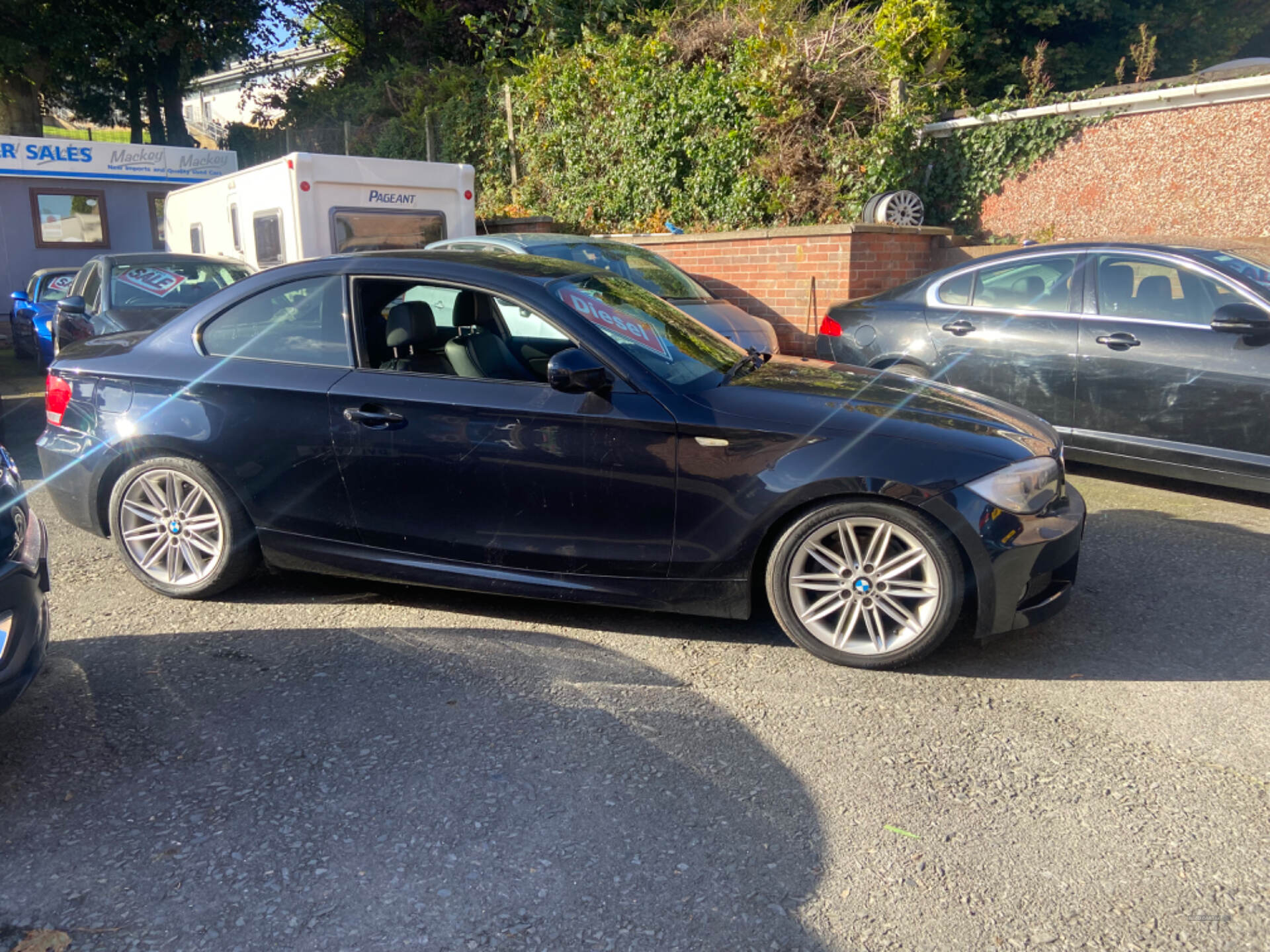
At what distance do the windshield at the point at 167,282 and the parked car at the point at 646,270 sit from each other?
7.39 ft

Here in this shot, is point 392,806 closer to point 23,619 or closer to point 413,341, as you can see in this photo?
point 23,619

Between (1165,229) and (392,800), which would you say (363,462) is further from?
(1165,229)

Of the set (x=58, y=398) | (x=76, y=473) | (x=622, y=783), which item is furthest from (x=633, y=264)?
(x=622, y=783)

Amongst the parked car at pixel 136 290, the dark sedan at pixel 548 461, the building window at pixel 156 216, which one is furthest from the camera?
the building window at pixel 156 216

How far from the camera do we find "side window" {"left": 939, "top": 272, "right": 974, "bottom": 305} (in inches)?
275

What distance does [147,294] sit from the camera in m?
9.80

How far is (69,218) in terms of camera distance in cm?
1870

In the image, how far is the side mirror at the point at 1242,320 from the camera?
5.66 metres

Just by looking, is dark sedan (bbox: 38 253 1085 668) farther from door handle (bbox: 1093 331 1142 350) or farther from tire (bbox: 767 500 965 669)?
door handle (bbox: 1093 331 1142 350)

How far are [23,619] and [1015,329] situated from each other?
19.4 ft

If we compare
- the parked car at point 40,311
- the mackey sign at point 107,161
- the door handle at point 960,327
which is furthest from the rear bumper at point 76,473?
the mackey sign at point 107,161

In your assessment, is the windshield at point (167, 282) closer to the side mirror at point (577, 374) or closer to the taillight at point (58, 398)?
the taillight at point (58, 398)

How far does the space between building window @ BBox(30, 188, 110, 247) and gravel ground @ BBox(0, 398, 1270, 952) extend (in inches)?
663

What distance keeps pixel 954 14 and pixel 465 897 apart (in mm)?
16249
